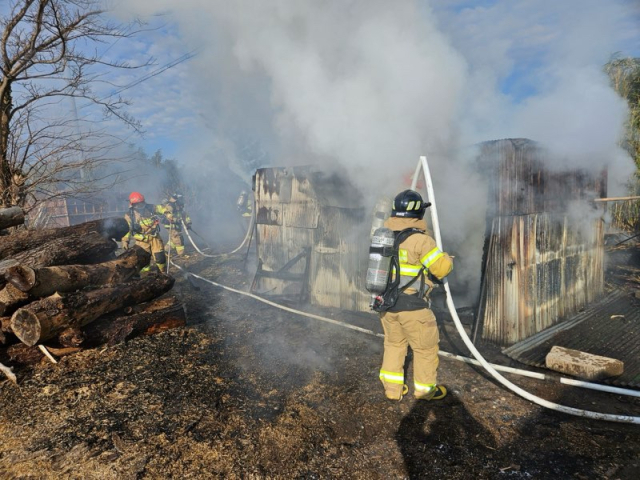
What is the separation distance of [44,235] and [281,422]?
5084 mm

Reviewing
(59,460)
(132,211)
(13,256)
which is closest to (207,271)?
(132,211)

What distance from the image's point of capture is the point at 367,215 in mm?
6449

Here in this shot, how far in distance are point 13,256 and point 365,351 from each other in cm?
538

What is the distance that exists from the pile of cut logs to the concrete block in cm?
533

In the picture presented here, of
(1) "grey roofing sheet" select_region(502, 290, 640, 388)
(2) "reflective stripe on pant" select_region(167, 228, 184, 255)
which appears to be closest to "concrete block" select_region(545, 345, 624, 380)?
(1) "grey roofing sheet" select_region(502, 290, 640, 388)

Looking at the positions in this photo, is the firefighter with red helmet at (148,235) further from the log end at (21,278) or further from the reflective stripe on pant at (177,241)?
the log end at (21,278)

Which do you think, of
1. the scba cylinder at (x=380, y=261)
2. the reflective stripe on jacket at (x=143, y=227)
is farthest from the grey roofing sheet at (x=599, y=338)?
the reflective stripe on jacket at (x=143, y=227)

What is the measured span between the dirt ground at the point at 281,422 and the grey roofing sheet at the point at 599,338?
356mm

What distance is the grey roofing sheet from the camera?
4.48 m

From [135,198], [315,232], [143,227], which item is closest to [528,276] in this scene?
[315,232]

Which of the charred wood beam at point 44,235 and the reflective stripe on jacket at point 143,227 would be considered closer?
the charred wood beam at point 44,235

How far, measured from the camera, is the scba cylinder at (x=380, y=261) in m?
3.73

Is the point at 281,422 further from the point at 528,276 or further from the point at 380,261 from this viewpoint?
the point at 528,276

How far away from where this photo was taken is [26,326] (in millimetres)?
4395
